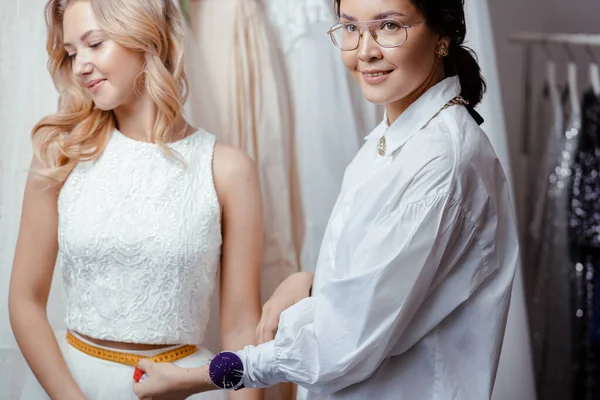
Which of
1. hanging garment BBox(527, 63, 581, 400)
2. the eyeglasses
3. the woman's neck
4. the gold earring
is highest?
the eyeglasses

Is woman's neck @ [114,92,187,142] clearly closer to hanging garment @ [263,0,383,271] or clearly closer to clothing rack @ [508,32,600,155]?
hanging garment @ [263,0,383,271]

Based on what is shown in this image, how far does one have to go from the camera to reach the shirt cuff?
44.3 inches

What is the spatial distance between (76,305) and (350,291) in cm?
62

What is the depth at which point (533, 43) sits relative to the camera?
249 cm

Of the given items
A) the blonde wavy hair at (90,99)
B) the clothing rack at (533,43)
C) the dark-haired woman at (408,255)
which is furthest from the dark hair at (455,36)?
the clothing rack at (533,43)

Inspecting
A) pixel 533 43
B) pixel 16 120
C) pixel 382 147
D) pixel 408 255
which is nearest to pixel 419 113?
pixel 382 147

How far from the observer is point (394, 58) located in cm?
112

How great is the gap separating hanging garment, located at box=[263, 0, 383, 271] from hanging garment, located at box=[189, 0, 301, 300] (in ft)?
0.15

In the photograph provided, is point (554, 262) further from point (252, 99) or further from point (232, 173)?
point (232, 173)

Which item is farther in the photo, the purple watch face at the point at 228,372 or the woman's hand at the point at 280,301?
the woman's hand at the point at 280,301

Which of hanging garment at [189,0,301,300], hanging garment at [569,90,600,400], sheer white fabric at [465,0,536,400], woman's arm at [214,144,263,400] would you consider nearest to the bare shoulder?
woman's arm at [214,144,263,400]

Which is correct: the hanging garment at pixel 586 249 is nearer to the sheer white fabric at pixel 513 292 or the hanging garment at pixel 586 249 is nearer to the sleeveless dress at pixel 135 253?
the sheer white fabric at pixel 513 292

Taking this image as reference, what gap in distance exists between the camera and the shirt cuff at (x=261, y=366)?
1.13 m

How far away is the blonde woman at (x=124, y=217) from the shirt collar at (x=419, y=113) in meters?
0.40
